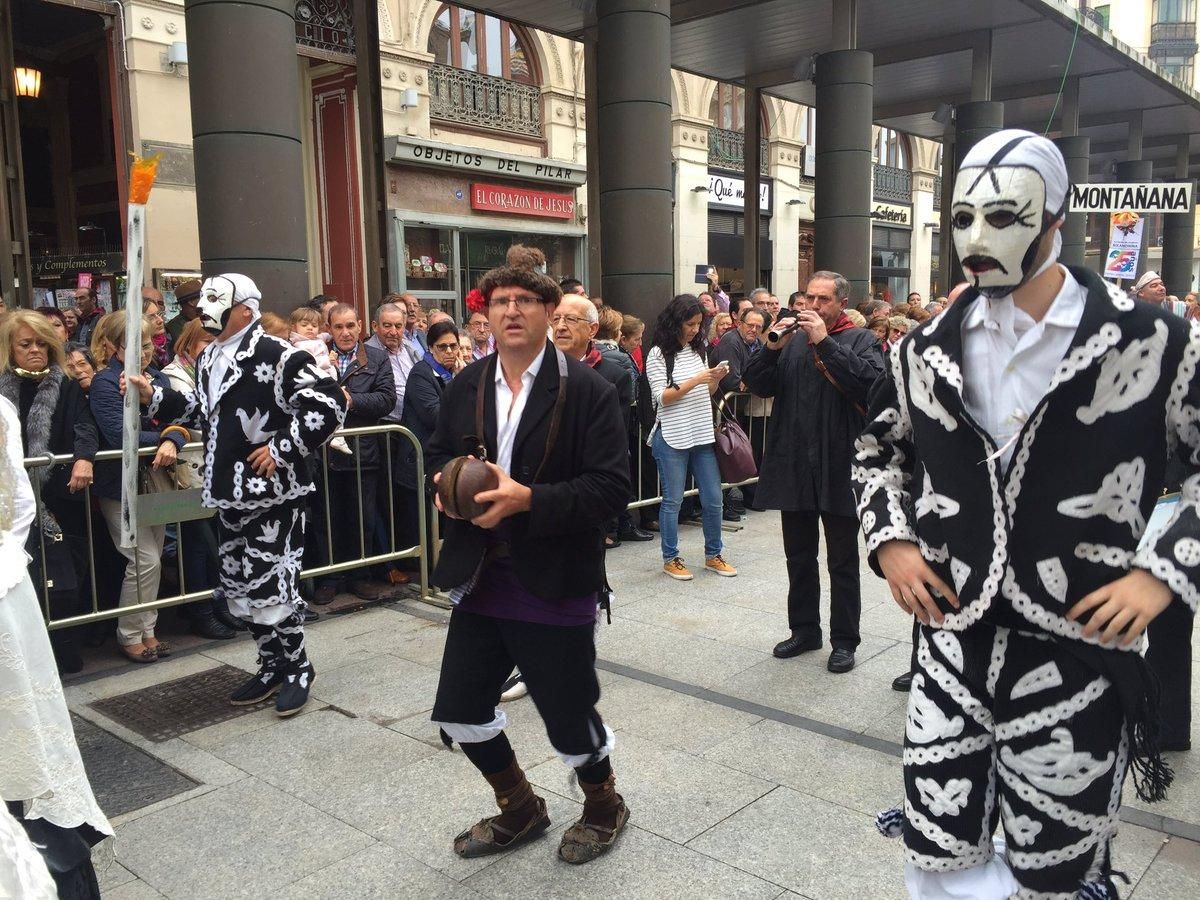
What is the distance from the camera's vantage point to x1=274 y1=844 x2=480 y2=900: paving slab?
321cm

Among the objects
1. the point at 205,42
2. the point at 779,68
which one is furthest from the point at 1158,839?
the point at 779,68

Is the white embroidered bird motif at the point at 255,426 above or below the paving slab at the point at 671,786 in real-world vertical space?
above

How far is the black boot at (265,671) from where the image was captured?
4934 mm

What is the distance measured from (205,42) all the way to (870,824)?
646cm

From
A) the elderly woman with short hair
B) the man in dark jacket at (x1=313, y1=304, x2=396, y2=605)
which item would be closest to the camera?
the man in dark jacket at (x1=313, y1=304, x2=396, y2=605)

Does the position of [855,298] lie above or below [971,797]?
above

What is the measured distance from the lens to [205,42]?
6980 millimetres

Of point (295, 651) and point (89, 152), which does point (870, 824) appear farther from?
point (89, 152)

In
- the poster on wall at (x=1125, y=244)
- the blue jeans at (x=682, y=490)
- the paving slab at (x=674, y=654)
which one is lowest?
the paving slab at (x=674, y=654)

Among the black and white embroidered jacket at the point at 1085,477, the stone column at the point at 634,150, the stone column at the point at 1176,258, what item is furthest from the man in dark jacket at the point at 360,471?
the stone column at the point at 1176,258

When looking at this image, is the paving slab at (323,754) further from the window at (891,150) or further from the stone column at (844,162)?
the window at (891,150)

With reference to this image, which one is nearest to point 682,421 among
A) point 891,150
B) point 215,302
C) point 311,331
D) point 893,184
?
point 311,331

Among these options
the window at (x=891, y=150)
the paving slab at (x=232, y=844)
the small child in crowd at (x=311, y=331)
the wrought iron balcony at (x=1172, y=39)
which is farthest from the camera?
the wrought iron balcony at (x=1172, y=39)

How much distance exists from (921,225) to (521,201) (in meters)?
19.3
